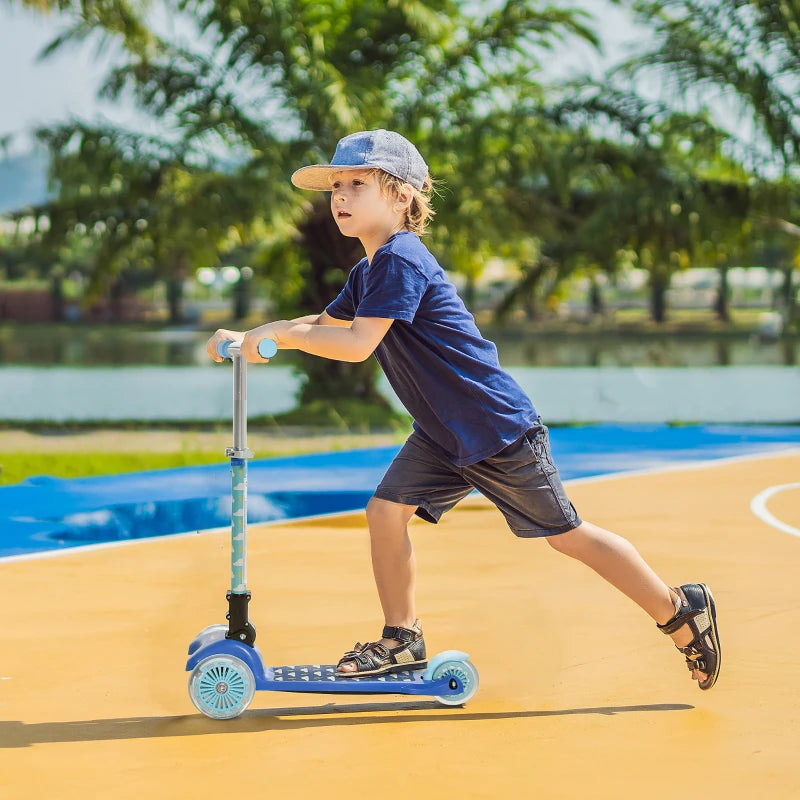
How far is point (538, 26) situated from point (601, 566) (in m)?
13.8

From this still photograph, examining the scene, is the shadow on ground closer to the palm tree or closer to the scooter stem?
the scooter stem

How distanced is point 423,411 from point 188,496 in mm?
4758

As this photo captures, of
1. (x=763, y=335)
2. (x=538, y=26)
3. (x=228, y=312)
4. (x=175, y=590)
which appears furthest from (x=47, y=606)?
(x=228, y=312)

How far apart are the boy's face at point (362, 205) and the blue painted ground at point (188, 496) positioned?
375 cm

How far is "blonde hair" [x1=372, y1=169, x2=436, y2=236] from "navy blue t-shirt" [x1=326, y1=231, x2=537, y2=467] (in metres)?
0.14

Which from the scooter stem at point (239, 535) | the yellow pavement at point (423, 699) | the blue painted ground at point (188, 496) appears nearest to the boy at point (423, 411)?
the scooter stem at point (239, 535)

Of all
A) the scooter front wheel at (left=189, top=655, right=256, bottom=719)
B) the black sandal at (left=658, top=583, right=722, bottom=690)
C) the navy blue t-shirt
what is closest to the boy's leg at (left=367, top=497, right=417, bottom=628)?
the navy blue t-shirt

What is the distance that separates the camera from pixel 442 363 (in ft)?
14.8

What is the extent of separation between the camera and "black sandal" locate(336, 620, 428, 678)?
15.4 ft

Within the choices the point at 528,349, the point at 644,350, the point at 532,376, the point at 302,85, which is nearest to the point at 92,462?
the point at 302,85

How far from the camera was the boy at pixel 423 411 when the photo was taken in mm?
4469

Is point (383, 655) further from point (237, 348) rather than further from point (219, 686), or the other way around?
point (237, 348)

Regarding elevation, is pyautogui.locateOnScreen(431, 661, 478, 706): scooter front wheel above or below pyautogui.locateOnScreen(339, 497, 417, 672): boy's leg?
below

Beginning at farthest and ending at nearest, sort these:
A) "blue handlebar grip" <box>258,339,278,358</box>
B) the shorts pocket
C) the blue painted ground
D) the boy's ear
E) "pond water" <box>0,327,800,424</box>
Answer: "pond water" <box>0,327,800,424</box>, the blue painted ground, the boy's ear, the shorts pocket, "blue handlebar grip" <box>258,339,278,358</box>
